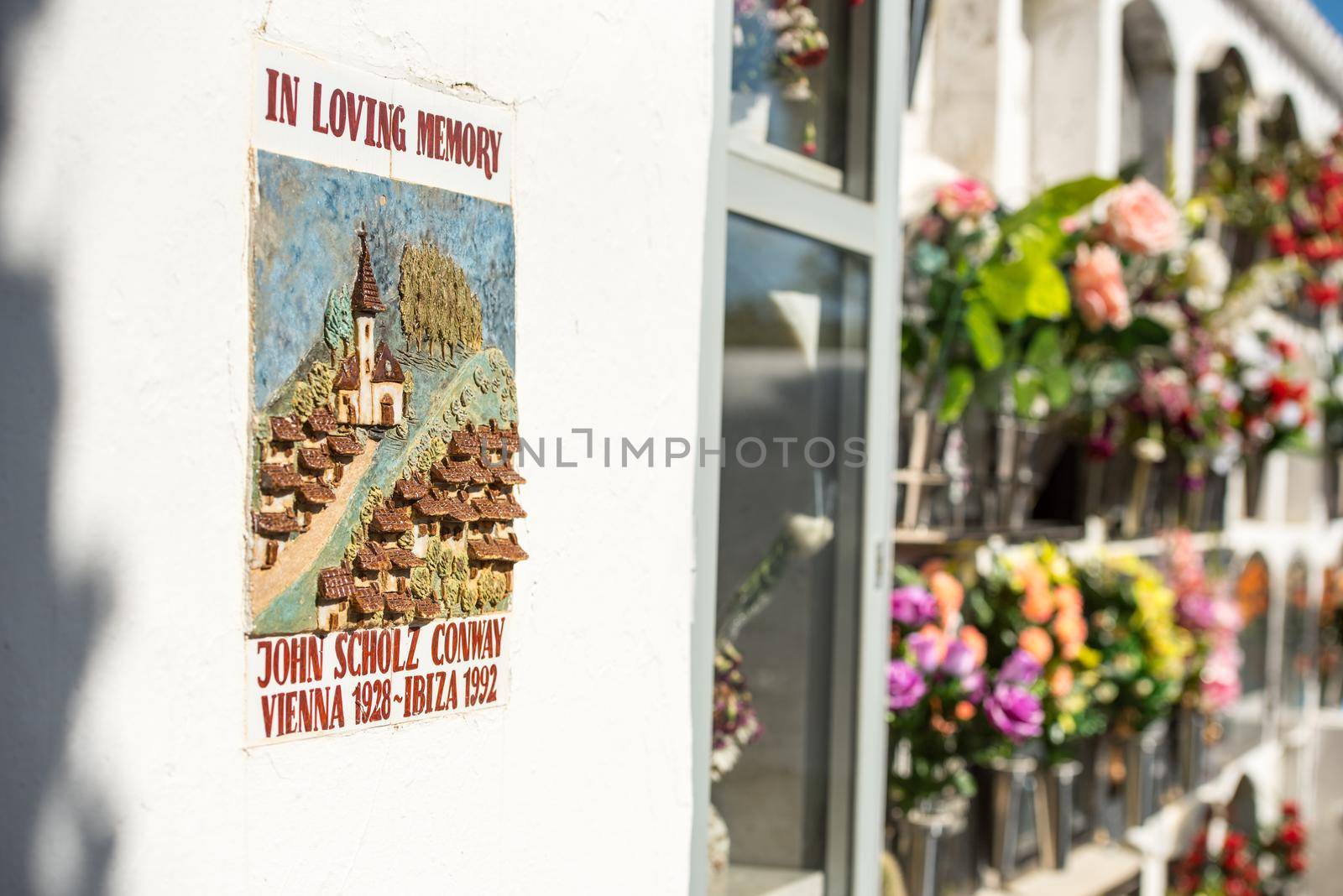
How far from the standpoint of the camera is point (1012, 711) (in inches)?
138

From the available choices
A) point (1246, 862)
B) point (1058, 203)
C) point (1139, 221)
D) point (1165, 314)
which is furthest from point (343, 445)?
point (1246, 862)

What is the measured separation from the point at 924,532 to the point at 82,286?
115 inches

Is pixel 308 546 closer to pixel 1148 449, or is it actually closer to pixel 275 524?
pixel 275 524

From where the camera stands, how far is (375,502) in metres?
1.41

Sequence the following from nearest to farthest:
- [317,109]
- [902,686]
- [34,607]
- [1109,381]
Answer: [34,607]
[317,109]
[902,686]
[1109,381]

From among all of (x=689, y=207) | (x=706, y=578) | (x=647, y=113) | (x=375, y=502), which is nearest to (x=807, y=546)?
(x=706, y=578)

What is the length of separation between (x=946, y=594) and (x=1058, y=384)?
0.84m

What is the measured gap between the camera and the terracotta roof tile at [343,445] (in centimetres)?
135

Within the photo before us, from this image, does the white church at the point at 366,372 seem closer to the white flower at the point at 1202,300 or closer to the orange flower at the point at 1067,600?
the orange flower at the point at 1067,600

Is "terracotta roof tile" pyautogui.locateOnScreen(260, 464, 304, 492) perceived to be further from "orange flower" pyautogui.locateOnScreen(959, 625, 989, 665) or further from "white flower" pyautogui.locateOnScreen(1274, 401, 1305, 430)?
"white flower" pyautogui.locateOnScreen(1274, 401, 1305, 430)

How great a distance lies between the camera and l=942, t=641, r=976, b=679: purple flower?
11.1ft

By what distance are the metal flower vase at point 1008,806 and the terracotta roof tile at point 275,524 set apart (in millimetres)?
2956

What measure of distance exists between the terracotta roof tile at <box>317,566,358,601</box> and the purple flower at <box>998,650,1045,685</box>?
99.5 inches

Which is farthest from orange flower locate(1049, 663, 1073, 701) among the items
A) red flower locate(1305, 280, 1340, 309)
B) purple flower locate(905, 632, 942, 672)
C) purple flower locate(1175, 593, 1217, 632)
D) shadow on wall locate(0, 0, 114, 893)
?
red flower locate(1305, 280, 1340, 309)
